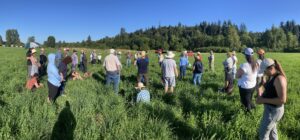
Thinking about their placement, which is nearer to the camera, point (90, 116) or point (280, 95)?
point (280, 95)

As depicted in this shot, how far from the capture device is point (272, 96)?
5.75m

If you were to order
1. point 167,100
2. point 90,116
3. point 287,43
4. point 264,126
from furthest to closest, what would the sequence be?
1. point 287,43
2. point 167,100
3. point 90,116
4. point 264,126

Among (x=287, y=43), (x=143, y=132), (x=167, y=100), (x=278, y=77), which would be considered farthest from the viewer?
(x=287, y=43)

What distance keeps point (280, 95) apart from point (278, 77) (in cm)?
30

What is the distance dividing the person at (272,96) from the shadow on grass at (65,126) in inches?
135

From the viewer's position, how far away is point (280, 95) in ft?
18.2

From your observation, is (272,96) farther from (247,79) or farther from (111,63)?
(111,63)

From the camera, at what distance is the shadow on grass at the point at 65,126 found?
6.03m

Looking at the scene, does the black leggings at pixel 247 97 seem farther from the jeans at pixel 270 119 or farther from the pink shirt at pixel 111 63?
the pink shirt at pixel 111 63

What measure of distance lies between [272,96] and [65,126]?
154 inches

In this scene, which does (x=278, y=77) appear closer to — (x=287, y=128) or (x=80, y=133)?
(x=287, y=128)

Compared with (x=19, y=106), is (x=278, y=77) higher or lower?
higher

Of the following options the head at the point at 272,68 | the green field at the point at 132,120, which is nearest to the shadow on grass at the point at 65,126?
the green field at the point at 132,120

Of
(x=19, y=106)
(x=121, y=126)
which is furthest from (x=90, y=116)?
(x=19, y=106)
